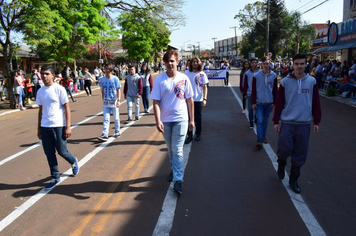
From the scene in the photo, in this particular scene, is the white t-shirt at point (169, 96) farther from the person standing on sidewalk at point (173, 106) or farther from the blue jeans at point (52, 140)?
the blue jeans at point (52, 140)

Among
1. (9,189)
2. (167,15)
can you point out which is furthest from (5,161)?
(167,15)

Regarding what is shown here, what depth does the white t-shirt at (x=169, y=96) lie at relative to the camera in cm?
417

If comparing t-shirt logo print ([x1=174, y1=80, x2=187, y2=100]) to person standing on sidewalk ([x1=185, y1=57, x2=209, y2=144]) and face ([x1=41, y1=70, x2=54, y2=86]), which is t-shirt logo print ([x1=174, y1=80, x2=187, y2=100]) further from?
person standing on sidewalk ([x1=185, y1=57, x2=209, y2=144])

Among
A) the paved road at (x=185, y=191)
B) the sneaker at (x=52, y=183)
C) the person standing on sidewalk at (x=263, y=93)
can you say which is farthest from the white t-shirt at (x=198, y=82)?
the sneaker at (x=52, y=183)

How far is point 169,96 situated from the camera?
4.19 m

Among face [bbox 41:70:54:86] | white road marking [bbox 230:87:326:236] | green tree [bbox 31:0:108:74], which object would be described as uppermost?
green tree [bbox 31:0:108:74]

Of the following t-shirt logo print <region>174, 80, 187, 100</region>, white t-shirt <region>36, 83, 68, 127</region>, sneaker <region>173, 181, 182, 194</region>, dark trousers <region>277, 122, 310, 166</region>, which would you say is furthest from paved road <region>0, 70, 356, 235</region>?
t-shirt logo print <region>174, 80, 187, 100</region>

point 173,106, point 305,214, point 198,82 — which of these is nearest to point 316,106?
point 305,214

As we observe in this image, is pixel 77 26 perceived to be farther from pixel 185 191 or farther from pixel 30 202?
pixel 185 191

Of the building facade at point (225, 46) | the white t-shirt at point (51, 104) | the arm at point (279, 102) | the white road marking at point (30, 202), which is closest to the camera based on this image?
the white road marking at point (30, 202)

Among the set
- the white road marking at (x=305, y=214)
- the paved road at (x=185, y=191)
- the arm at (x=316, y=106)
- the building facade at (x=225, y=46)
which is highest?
the building facade at (x=225, y=46)

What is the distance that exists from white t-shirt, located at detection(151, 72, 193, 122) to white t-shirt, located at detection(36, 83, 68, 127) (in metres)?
1.54

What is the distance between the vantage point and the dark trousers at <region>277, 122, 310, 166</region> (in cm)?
431

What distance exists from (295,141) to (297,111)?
0.45m
